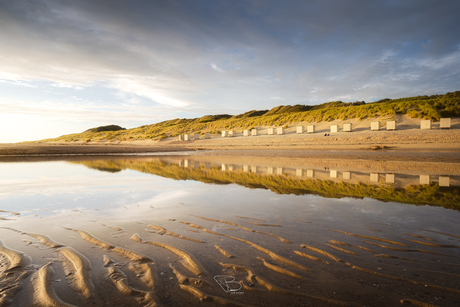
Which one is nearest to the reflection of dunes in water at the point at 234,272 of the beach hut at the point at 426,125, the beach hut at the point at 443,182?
the beach hut at the point at 443,182

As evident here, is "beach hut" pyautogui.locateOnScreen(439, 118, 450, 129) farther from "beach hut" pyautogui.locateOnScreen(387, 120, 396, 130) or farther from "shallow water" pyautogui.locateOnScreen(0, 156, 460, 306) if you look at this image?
"shallow water" pyautogui.locateOnScreen(0, 156, 460, 306)

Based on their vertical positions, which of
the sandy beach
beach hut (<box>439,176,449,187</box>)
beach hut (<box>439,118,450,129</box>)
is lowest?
beach hut (<box>439,176,449,187</box>)

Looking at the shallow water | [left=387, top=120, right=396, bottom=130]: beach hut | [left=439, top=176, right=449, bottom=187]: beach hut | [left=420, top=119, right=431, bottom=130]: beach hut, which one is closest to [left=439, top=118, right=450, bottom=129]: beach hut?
[left=420, top=119, right=431, bottom=130]: beach hut

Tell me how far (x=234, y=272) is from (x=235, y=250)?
62 centimetres

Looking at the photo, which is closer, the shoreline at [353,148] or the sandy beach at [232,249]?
the sandy beach at [232,249]

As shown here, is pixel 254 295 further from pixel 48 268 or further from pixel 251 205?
pixel 251 205

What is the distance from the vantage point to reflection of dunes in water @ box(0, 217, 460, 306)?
248 cm

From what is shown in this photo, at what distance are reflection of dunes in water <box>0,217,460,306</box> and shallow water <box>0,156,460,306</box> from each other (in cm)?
1

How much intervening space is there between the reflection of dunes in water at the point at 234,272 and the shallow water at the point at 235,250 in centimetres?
1

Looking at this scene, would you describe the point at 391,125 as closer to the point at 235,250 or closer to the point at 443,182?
the point at 443,182

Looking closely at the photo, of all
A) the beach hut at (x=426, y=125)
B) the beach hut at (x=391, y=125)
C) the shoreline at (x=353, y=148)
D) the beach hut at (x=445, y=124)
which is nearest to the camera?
the shoreline at (x=353, y=148)

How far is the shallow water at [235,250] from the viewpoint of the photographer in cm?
253

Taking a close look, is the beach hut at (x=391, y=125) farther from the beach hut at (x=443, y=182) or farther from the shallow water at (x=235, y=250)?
the shallow water at (x=235, y=250)

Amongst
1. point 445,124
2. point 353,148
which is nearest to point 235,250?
point 353,148
